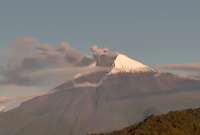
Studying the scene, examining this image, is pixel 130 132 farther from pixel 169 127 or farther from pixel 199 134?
pixel 199 134

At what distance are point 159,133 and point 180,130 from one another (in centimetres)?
1399

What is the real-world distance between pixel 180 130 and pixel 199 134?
26.5ft

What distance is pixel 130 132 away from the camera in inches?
7781

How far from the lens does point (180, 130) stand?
198m

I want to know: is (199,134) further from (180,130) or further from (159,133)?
(159,133)

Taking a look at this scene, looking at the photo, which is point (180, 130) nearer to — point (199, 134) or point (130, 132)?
point (199, 134)

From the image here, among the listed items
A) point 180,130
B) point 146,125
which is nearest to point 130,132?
point 146,125

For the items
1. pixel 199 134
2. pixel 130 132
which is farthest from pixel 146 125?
pixel 199 134

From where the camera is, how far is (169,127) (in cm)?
19588

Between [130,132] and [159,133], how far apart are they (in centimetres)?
1416

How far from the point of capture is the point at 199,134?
654 ft

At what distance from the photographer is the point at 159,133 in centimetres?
18812

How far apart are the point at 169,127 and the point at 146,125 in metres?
9.12

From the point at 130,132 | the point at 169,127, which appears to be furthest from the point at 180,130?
the point at 130,132
